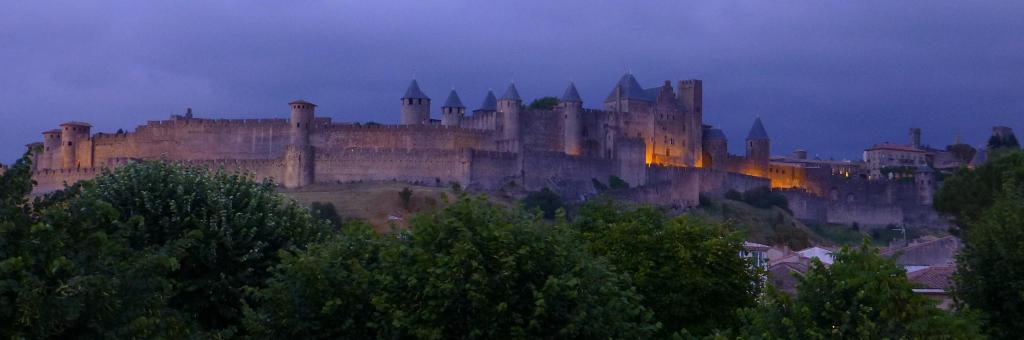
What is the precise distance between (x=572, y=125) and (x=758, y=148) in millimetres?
21183

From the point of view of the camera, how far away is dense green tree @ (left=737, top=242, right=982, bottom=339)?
20203 millimetres

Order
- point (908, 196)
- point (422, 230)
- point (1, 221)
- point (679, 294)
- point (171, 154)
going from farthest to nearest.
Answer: point (908, 196) < point (171, 154) < point (679, 294) < point (422, 230) < point (1, 221)

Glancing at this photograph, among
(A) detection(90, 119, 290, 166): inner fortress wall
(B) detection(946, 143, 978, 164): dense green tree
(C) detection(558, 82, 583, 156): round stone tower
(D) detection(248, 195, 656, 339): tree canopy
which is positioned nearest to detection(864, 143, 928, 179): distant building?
(B) detection(946, 143, 978, 164): dense green tree

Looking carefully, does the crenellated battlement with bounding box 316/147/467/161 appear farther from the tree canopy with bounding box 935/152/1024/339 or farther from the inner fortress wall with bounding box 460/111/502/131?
the tree canopy with bounding box 935/152/1024/339

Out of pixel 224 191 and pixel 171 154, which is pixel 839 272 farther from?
pixel 171 154

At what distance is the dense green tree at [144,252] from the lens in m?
17.2

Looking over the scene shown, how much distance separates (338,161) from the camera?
8900 centimetres

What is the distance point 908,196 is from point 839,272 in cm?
9488

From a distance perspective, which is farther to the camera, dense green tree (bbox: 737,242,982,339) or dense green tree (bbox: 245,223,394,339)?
dense green tree (bbox: 245,223,394,339)

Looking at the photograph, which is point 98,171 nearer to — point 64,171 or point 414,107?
point 64,171

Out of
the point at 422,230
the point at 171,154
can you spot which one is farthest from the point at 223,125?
the point at 422,230

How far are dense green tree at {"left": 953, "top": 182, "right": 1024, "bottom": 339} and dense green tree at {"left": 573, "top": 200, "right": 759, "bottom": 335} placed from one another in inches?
172

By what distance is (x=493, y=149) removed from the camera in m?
93.9

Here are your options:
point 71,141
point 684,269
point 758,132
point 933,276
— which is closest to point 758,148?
point 758,132
